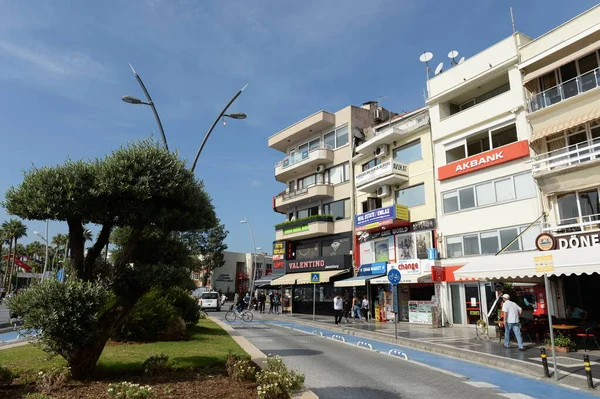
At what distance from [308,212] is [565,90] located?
2352 cm

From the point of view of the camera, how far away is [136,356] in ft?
34.0

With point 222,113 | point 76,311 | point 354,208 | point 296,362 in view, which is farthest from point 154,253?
point 354,208

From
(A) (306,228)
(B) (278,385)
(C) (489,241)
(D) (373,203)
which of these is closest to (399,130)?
(D) (373,203)

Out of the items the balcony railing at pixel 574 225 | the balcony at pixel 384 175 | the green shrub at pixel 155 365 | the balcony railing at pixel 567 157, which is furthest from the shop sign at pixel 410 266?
the green shrub at pixel 155 365

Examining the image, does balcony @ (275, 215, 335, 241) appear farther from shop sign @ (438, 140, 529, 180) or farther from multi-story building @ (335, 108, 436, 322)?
shop sign @ (438, 140, 529, 180)

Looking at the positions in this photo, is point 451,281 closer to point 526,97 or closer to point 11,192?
point 526,97

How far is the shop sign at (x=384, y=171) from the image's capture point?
27781mm

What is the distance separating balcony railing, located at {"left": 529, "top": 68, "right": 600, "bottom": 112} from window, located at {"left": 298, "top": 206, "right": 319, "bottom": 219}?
67.1 feet

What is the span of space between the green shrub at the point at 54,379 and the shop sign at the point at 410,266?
21.1 meters

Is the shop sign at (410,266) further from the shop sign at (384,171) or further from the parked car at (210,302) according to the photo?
the parked car at (210,302)

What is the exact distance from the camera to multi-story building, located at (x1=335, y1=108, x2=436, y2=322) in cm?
2609

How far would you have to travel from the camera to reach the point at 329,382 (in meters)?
8.64

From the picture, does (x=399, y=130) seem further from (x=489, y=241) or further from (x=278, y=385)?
(x=278, y=385)

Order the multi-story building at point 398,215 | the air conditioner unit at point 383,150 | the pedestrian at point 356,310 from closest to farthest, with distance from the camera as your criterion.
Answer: the multi-story building at point 398,215 < the pedestrian at point 356,310 < the air conditioner unit at point 383,150
